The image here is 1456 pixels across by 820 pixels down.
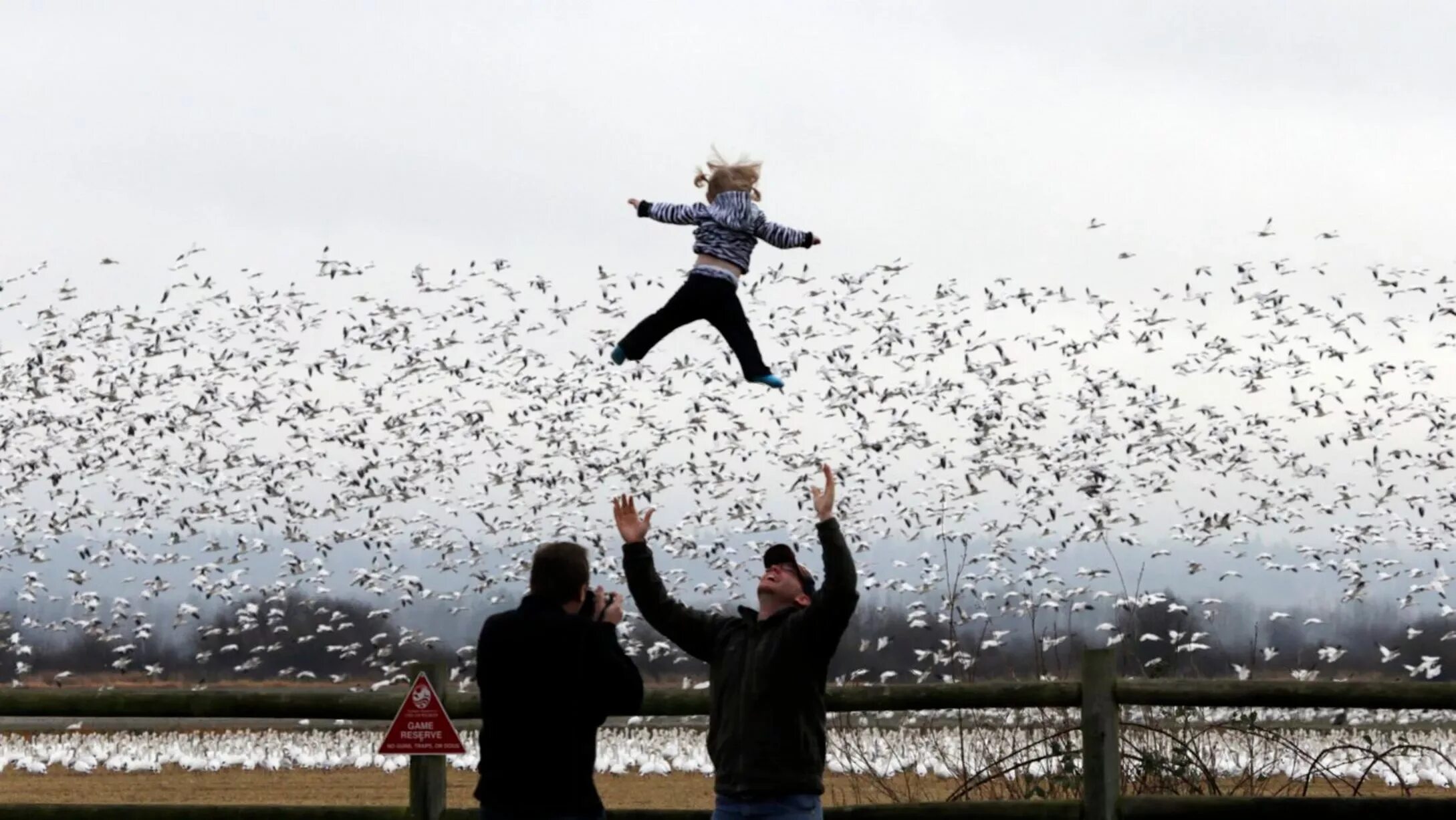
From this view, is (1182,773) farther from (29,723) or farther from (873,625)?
(29,723)

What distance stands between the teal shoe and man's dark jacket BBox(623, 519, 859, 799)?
1622 mm

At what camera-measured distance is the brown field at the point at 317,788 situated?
55.9ft

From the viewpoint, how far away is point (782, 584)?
6.74 metres

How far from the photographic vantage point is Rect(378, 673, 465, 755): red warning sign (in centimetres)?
877

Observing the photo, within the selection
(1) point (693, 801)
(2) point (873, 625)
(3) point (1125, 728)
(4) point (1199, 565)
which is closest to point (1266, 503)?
(4) point (1199, 565)

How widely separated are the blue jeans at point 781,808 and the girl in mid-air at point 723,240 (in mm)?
2160

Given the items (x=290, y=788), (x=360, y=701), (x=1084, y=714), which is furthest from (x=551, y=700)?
(x=290, y=788)

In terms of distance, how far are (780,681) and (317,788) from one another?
44.5ft

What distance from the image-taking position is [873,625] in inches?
776

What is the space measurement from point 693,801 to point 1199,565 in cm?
515

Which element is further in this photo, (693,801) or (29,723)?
(29,723)

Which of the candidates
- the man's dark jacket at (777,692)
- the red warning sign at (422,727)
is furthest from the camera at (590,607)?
the red warning sign at (422,727)

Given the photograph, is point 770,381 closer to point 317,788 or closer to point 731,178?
point 731,178

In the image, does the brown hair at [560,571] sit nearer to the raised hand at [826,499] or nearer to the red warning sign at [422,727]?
the raised hand at [826,499]
